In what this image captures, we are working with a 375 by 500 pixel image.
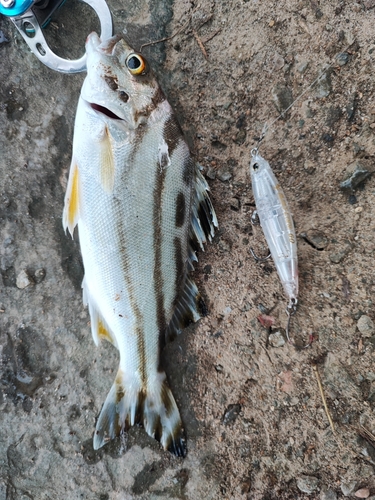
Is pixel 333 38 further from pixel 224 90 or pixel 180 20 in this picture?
pixel 180 20

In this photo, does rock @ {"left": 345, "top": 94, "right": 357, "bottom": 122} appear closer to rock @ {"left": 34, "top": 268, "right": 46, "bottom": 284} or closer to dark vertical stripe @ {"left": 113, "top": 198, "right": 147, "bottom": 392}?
dark vertical stripe @ {"left": 113, "top": 198, "right": 147, "bottom": 392}

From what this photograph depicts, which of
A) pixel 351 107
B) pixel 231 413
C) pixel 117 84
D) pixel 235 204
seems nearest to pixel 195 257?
pixel 235 204

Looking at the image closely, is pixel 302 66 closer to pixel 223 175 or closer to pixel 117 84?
pixel 223 175

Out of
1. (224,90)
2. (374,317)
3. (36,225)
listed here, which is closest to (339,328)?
(374,317)

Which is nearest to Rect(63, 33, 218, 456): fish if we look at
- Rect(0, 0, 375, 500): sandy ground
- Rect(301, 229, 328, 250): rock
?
Rect(0, 0, 375, 500): sandy ground

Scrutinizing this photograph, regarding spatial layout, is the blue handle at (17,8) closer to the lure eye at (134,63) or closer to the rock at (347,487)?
the lure eye at (134,63)

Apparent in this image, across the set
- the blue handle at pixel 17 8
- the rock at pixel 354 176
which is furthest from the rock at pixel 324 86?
the blue handle at pixel 17 8
